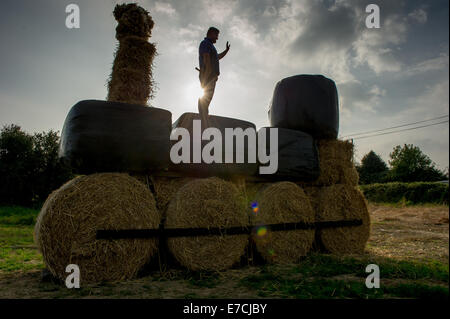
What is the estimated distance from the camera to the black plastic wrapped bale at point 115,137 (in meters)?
3.07

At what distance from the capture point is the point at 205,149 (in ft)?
12.0

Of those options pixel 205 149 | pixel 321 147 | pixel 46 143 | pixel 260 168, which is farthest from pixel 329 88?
pixel 46 143

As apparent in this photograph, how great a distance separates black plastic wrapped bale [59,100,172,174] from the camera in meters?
3.07

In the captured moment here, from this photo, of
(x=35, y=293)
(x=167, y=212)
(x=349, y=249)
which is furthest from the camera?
(x=349, y=249)

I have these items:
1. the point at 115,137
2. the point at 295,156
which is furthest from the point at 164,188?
the point at 295,156

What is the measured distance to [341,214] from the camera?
474 cm

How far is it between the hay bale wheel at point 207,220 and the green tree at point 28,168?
15.4 meters

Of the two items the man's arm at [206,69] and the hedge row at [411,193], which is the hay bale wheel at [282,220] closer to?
the man's arm at [206,69]

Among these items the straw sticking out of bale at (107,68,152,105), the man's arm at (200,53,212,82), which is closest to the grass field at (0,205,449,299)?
the man's arm at (200,53,212,82)

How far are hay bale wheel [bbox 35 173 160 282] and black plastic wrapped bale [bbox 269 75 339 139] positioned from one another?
9.11 ft

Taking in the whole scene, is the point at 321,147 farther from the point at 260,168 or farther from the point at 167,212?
the point at 167,212
